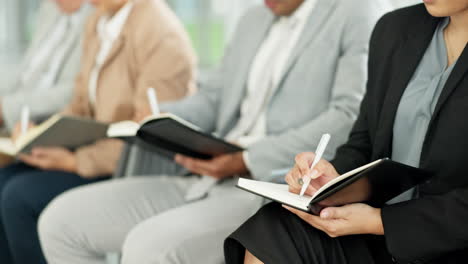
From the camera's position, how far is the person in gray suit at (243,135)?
1.66 metres

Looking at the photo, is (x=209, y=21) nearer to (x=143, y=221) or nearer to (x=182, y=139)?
(x=182, y=139)

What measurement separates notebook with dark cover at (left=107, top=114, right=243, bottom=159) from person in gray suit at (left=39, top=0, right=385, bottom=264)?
0.14ft

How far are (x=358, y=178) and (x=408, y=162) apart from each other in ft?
1.07

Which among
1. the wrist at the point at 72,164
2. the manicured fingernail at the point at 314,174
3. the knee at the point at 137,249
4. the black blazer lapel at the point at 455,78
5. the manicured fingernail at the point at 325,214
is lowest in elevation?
the wrist at the point at 72,164

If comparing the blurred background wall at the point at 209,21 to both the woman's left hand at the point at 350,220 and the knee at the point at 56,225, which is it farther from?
the woman's left hand at the point at 350,220

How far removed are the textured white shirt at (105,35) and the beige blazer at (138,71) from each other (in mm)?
45

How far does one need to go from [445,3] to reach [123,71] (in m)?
1.38

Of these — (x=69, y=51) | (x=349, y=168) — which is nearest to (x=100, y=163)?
(x=69, y=51)

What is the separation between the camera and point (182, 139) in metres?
1.78

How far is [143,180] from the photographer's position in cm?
207

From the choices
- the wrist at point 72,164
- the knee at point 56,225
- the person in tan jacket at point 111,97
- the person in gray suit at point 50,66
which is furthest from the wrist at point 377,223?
the person in gray suit at point 50,66

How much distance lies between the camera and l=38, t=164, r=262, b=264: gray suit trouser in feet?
5.18

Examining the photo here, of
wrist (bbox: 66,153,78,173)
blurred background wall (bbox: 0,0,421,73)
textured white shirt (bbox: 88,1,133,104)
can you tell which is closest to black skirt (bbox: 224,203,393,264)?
wrist (bbox: 66,153,78,173)

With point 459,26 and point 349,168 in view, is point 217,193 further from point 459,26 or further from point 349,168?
point 459,26
